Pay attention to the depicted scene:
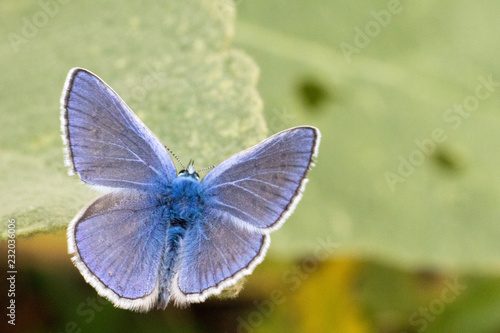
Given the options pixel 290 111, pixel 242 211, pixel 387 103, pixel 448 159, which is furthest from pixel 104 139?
pixel 448 159

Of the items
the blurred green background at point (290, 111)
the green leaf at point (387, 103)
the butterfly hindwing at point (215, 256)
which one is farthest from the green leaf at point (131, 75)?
the green leaf at point (387, 103)

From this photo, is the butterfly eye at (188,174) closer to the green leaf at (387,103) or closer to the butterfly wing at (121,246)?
the butterfly wing at (121,246)

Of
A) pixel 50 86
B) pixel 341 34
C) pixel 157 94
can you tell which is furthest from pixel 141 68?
pixel 341 34

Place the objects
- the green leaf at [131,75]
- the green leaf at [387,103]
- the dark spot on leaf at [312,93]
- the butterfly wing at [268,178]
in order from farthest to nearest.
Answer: the dark spot on leaf at [312,93] < the green leaf at [387,103] < the green leaf at [131,75] < the butterfly wing at [268,178]

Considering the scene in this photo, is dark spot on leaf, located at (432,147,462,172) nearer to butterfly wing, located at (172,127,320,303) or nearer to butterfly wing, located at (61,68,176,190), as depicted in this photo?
butterfly wing, located at (172,127,320,303)

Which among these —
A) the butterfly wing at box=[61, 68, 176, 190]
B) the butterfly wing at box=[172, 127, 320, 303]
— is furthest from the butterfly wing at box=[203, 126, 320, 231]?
the butterfly wing at box=[61, 68, 176, 190]
